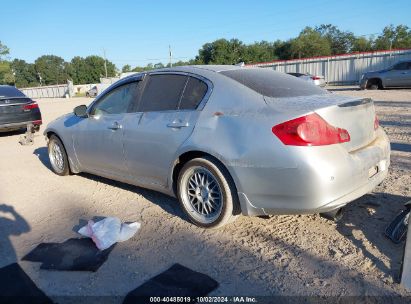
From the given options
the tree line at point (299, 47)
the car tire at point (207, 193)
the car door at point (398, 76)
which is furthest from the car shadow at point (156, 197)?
the tree line at point (299, 47)

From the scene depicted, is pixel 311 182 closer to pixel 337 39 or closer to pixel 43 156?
pixel 43 156

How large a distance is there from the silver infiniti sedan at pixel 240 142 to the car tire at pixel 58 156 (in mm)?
1358

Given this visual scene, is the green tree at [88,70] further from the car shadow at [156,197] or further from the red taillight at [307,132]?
the red taillight at [307,132]

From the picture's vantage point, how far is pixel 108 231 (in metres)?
3.65

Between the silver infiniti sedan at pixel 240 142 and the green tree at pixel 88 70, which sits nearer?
the silver infiniti sedan at pixel 240 142

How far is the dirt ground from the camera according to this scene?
279 centimetres

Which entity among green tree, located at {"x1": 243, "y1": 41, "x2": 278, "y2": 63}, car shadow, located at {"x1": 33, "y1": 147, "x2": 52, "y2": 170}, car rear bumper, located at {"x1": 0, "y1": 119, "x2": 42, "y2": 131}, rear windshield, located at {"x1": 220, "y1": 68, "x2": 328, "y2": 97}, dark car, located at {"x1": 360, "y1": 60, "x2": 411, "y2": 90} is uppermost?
green tree, located at {"x1": 243, "y1": 41, "x2": 278, "y2": 63}

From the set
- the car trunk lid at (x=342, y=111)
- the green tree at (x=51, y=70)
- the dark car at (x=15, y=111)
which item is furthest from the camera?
the green tree at (x=51, y=70)

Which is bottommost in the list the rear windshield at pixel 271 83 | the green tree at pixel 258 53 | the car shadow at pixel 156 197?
the car shadow at pixel 156 197

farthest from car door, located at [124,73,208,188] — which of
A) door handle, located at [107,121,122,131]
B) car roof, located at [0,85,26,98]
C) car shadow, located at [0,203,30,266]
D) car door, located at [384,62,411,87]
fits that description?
car door, located at [384,62,411,87]

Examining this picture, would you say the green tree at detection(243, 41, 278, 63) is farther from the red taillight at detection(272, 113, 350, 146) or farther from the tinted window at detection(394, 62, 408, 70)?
the red taillight at detection(272, 113, 350, 146)

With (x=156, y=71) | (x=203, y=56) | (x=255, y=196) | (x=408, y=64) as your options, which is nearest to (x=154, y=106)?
(x=156, y=71)

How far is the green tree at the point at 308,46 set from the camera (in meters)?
69.2

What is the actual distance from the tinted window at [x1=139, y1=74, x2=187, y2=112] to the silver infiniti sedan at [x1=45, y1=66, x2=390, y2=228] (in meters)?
0.01
